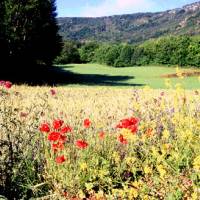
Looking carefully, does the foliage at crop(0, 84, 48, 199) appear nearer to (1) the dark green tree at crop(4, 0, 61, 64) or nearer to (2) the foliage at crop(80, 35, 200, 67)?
(1) the dark green tree at crop(4, 0, 61, 64)

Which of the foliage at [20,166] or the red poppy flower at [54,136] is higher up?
the red poppy flower at [54,136]

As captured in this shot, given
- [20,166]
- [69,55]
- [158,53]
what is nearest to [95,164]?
[20,166]

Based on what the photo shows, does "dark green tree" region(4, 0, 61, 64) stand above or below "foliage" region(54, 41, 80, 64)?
above

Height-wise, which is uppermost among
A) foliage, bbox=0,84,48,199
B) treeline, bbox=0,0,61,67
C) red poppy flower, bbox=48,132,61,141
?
treeline, bbox=0,0,61,67

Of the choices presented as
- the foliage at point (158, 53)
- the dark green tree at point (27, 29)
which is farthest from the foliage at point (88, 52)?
the dark green tree at point (27, 29)

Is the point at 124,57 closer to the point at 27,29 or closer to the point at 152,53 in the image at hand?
the point at 152,53

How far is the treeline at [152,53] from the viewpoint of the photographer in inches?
3155

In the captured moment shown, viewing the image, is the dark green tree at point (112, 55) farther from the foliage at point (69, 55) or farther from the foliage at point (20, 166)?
the foliage at point (20, 166)

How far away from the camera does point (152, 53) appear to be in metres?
86.4

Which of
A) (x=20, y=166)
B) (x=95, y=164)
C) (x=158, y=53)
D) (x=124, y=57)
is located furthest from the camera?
(x=124, y=57)

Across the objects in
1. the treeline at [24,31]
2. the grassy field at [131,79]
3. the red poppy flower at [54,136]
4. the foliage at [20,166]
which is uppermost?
the treeline at [24,31]

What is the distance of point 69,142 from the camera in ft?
23.3

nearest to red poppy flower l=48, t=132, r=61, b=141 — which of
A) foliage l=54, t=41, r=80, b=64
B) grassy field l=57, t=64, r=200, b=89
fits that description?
grassy field l=57, t=64, r=200, b=89

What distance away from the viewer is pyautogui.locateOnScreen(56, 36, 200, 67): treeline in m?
80.1
